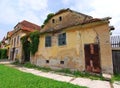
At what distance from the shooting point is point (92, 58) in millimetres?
9789

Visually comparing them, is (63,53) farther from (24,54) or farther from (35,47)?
(24,54)

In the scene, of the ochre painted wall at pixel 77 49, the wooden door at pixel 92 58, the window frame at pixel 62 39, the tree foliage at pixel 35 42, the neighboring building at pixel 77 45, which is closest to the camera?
the ochre painted wall at pixel 77 49

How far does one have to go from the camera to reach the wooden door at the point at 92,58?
372 inches

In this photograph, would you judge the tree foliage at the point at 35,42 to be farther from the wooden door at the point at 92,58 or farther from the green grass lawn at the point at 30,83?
the green grass lawn at the point at 30,83

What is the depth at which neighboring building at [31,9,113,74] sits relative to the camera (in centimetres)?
930

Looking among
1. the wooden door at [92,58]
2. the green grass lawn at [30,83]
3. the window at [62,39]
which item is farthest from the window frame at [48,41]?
the green grass lawn at [30,83]

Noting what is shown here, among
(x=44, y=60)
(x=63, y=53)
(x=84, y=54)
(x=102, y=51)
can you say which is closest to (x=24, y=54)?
(x=44, y=60)

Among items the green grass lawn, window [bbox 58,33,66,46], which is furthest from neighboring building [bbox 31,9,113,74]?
the green grass lawn

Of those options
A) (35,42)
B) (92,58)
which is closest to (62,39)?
(92,58)

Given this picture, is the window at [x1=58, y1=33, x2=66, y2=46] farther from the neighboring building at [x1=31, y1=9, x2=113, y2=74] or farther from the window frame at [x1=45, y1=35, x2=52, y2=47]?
the window frame at [x1=45, y1=35, x2=52, y2=47]

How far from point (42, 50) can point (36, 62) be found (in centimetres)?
188

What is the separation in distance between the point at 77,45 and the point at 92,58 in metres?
1.91

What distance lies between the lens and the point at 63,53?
1203cm

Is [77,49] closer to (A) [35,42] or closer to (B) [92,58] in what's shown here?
(B) [92,58]
